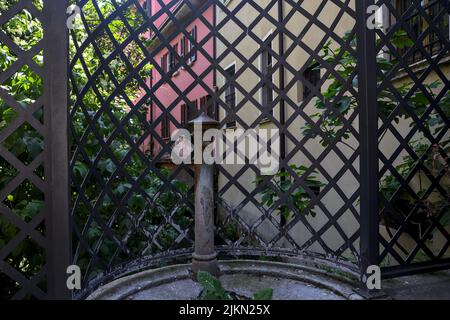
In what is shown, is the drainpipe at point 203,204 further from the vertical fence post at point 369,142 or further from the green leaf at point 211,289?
the vertical fence post at point 369,142

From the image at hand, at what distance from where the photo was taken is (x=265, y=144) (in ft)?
9.53

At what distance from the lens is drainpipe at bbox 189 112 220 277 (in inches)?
94.6

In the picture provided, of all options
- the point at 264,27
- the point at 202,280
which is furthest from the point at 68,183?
the point at 264,27

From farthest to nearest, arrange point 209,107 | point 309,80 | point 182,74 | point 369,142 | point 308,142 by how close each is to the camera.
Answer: point 182,74 → point 309,80 → point 308,142 → point 209,107 → point 369,142

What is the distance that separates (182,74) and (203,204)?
11174 mm

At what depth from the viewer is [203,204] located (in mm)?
2420

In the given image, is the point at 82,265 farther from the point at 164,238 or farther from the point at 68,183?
the point at 164,238

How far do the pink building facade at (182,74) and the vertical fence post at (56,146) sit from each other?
0.78 meters

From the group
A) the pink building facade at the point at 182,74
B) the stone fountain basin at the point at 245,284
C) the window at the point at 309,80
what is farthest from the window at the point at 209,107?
the window at the point at 309,80

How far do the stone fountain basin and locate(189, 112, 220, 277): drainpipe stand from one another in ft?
0.53

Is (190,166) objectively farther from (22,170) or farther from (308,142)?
(308,142)

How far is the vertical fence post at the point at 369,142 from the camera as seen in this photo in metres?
2.20

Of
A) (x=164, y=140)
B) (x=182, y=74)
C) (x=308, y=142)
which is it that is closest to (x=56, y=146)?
(x=164, y=140)

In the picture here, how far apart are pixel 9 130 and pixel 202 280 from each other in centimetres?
118
